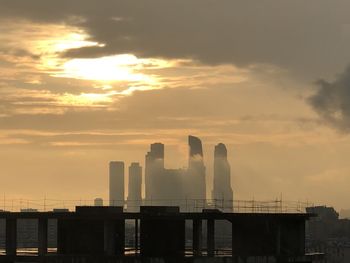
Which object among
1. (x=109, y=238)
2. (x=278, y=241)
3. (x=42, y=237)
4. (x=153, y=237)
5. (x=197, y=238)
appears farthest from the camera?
(x=278, y=241)

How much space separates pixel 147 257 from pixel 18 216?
49.8ft

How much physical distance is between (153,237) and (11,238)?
1545cm

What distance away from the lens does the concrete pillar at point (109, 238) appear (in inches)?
4033

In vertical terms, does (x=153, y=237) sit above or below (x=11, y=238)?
above

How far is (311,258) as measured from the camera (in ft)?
360

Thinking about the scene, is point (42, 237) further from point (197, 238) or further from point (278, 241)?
point (278, 241)

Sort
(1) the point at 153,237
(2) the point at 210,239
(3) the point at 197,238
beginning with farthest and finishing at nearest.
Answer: (3) the point at 197,238 → (2) the point at 210,239 → (1) the point at 153,237

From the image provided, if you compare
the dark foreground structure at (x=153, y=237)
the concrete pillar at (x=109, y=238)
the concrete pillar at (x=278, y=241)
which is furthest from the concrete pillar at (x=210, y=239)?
the concrete pillar at (x=109, y=238)

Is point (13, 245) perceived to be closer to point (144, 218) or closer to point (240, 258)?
point (144, 218)

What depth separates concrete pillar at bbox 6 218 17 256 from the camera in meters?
106

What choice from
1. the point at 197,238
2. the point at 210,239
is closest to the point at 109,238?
the point at 197,238

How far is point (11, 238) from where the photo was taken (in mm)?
A: 106125

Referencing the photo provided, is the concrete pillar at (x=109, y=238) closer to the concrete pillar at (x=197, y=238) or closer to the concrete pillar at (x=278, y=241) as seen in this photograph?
the concrete pillar at (x=197, y=238)

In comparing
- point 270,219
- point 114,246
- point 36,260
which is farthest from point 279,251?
point 36,260
